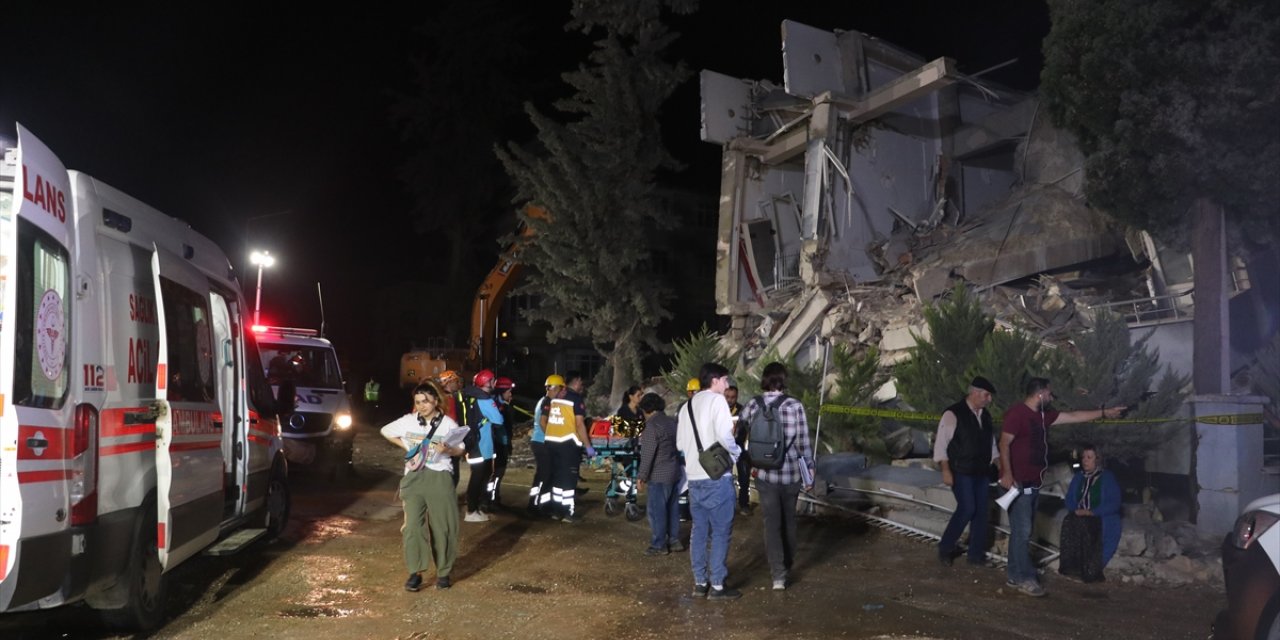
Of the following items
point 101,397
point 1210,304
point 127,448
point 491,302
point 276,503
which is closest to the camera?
point 101,397

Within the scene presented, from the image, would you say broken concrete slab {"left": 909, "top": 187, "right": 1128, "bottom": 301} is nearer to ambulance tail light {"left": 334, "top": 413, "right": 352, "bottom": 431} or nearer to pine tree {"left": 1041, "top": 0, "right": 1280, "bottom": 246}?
pine tree {"left": 1041, "top": 0, "right": 1280, "bottom": 246}

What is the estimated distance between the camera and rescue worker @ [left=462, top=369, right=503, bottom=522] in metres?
10.8

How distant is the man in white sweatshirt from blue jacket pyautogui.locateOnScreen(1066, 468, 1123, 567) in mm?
3143

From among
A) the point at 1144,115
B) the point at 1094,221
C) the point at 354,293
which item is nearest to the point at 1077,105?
the point at 1144,115

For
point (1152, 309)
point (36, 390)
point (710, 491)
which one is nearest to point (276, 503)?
point (710, 491)

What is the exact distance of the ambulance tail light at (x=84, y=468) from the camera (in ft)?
17.2

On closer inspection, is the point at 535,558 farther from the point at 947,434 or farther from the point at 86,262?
the point at 86,262

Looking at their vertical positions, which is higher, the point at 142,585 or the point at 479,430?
the point at 479,430

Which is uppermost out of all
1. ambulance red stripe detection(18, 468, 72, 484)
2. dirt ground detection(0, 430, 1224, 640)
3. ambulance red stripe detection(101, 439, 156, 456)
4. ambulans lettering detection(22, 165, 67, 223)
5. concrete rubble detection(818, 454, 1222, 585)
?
ambulans lettering detection(22, 165, 67, 223)

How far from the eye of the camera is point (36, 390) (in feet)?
16.4

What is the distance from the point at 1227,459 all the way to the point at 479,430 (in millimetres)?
7428

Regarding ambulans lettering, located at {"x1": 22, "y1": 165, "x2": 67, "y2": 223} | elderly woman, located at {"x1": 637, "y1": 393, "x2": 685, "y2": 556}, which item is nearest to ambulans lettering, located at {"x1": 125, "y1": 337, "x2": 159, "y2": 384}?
ambulans lettering, located at {"x1": 22, "y1": 165, "x2": 67, "y2": 223}

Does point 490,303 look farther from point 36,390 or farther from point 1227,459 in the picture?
point 36,390

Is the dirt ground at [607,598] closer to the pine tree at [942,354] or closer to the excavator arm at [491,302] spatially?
Answer: the pine tree at [942,354]
